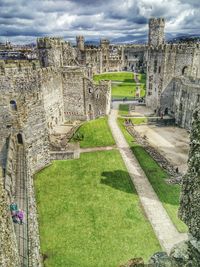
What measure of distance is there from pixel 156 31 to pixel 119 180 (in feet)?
109

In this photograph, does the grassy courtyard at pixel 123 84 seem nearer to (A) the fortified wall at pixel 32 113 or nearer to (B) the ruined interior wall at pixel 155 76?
(B) the ruined interior wall at pixel 155 76

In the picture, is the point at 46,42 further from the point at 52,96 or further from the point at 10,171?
the point at 10,171

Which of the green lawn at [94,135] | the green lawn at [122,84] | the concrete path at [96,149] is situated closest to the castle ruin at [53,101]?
the green lawn at [94,135]

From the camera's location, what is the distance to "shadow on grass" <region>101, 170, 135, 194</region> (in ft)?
72.2

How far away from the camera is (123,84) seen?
69875mm

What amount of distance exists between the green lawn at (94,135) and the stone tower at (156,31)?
1856 centimetres

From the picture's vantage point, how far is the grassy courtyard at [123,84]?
6162cm

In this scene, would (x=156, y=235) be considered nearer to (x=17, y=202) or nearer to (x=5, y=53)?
(x=17, y=202)

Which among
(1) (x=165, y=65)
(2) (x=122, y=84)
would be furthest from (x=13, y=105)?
(2) (x=122, y=84)

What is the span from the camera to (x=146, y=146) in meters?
30.8

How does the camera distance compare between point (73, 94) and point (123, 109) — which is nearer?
point (73, 94)

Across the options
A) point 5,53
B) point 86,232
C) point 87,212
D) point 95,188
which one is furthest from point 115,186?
point 5,53

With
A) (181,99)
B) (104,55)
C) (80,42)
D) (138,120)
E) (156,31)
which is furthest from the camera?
(104,55)

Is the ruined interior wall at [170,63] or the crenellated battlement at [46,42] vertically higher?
the crenellated battlement at [46,42]
